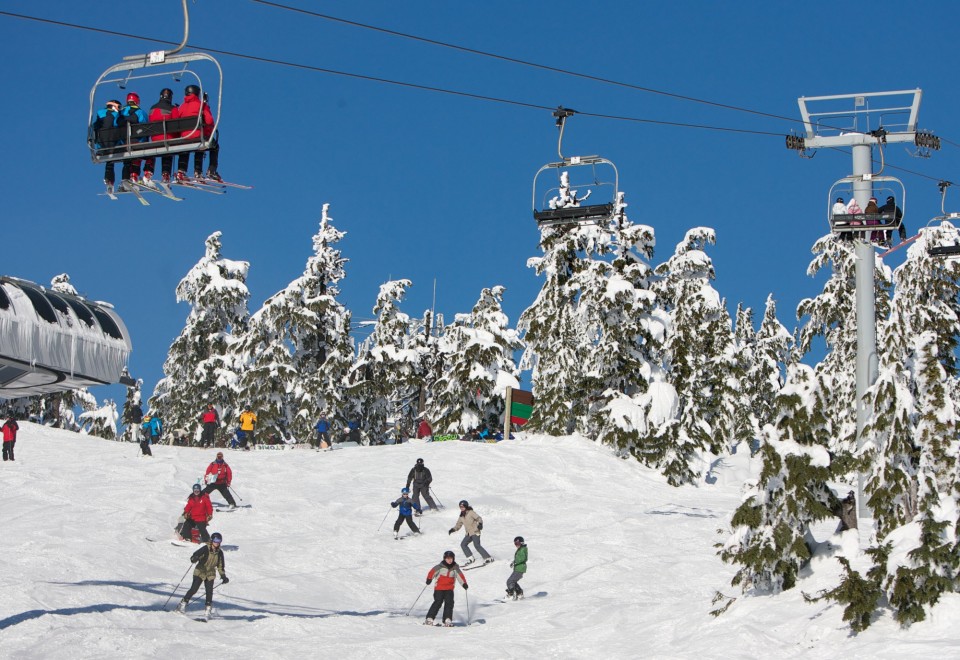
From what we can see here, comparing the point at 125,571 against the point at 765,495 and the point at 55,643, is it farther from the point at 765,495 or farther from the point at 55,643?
the point at 765,495

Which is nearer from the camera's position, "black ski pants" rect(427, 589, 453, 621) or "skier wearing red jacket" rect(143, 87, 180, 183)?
"skier wearing red jacket" rect(143, 87, 180, 183)

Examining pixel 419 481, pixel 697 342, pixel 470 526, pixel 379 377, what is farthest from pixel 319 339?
pixel 470 526

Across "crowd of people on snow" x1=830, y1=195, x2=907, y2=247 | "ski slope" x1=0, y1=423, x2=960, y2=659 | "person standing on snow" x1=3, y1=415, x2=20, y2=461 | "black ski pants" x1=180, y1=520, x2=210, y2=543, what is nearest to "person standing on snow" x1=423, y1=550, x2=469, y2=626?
"ski slope" x1=0, y1=423, x2=960, y2=659

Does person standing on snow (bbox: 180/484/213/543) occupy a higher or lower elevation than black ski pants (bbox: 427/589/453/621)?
higher

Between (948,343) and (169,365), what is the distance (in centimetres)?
4208

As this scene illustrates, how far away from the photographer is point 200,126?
17266mm

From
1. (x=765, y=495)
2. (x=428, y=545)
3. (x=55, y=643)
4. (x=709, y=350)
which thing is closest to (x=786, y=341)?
(x=709, y=350)

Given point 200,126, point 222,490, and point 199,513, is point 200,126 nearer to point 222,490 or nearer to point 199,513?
point 199,513

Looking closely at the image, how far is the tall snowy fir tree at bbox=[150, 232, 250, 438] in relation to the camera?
181 feet

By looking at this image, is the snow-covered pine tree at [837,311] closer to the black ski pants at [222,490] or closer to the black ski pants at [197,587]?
the black ski pants at [222,490]

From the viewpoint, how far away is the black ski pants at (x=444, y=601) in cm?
2062

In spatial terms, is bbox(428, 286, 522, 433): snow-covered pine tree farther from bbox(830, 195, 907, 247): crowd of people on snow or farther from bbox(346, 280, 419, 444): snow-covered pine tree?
bbox(830, 195, 907, 247): crowd of people on snow

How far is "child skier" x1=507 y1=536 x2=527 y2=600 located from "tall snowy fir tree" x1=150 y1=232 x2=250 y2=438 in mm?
33817

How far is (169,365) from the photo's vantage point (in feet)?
212
